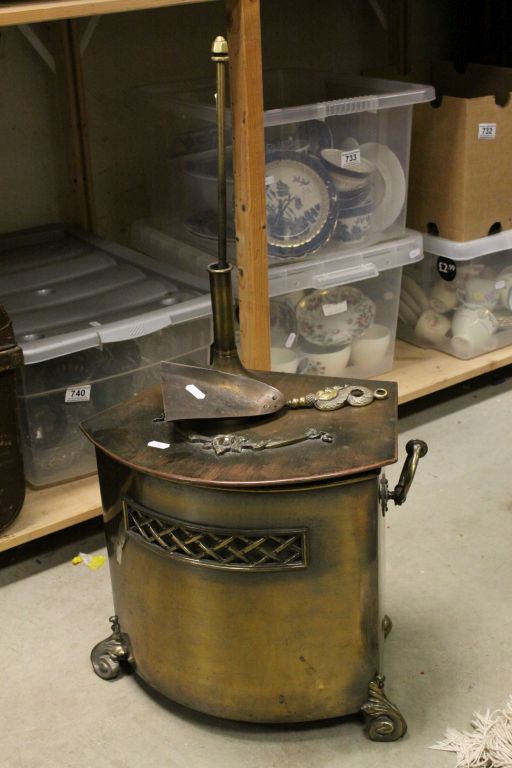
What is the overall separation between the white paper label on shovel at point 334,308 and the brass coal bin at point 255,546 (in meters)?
0.74

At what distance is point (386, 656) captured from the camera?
1.50m

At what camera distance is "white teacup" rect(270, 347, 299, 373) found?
208 centimetres

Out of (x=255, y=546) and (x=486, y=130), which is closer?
(x=255, y=546)

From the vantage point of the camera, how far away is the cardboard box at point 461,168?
6.91 ft

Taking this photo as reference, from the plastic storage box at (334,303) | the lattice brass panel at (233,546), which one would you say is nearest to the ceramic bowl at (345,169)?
the plastic storage box at (334,303)

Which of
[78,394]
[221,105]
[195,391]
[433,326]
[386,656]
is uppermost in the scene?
[221,105]

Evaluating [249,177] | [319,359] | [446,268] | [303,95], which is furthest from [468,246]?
[249,177]

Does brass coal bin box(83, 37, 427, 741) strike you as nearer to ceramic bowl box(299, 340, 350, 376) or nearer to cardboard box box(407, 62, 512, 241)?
ceramic bowl box(299, 340, 350, 376)

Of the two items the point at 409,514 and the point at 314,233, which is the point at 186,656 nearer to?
the point at 409,514

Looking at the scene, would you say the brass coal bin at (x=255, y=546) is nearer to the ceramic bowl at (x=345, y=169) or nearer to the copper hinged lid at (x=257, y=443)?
the copper hinged lid at (x=257, y=443)

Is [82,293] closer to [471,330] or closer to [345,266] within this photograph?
[345,266]

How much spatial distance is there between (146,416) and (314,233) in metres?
0.77

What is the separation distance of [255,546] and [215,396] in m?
0.22

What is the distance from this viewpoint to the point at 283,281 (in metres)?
1.99
